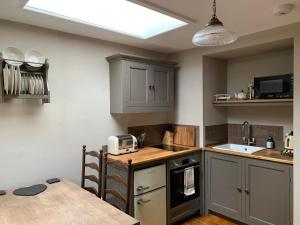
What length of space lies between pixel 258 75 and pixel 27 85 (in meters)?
2.83

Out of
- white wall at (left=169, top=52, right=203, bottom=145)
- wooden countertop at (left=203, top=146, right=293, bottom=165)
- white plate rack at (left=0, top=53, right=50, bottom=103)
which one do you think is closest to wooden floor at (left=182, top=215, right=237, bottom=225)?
wooden countertop at (left=203, top=146, right=293, bottom=165)

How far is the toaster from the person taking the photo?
2.60 metres

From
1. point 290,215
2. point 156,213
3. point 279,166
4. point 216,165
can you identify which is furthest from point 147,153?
point 290,215

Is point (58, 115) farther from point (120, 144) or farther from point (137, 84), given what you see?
point (137, 84)

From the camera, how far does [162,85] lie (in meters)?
3.11

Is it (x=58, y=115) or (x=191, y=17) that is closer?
(x=191, y=17)

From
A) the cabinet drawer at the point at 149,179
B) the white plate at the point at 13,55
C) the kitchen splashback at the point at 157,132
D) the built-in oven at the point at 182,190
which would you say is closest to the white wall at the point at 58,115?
the white plate at the point at 13,55

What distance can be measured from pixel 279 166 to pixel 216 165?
0.75 meters

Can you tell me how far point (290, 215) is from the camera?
7.60ft

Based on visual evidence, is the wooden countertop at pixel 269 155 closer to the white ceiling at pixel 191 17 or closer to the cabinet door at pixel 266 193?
the cabinet door at pixel 266 193

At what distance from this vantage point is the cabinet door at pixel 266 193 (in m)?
2.36

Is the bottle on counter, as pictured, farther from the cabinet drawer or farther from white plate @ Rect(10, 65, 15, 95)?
white plate @ Rect(10, 65, 15, 95)

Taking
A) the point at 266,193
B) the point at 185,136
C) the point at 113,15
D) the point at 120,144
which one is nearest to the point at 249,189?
the point at 266,193

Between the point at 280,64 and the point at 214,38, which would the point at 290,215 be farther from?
the point at 214,38
